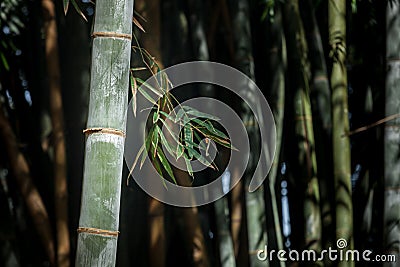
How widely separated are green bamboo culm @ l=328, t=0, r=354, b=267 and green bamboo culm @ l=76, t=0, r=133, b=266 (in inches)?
44.2

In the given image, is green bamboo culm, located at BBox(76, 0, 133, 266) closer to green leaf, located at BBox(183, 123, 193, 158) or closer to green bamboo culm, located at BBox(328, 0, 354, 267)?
green leaf, located at BBox(183, 123, 193, 158)

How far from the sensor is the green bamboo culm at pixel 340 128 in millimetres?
2043

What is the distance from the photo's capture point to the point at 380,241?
2.20m

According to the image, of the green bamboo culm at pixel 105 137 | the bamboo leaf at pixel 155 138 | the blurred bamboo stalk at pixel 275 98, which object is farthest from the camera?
the blurred bamboo stalk at pixel 275 98

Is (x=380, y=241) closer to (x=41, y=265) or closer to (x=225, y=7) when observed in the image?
(x=225, y=7)

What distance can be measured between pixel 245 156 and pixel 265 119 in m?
0.14

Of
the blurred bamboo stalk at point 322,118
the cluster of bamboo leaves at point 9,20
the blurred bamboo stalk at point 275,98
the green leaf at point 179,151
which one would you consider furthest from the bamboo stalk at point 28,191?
the green leaf at point 179,151

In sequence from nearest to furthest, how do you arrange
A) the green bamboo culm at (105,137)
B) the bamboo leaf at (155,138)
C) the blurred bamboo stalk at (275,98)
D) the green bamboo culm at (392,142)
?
the green bamboo culm at (105,137), the bamboo leaf at (155,138), the green bamboo culm at (392,142), the blurred bamboo stalk at (275,98)

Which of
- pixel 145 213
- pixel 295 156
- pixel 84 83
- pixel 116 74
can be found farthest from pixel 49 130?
pixel 116 74

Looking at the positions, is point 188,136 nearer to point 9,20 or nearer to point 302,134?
point 302,134

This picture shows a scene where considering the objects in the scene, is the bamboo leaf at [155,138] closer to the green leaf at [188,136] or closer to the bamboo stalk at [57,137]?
the green leaf at [188,136]

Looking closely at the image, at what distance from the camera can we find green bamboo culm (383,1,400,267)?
6.64 ft

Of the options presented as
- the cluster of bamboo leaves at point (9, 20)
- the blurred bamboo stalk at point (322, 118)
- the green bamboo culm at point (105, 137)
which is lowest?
the green bamboo culm at point (105, 137)

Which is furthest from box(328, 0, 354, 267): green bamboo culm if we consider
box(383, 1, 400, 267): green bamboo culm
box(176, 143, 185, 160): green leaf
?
box(176, 143, 185, 160): green leaf
